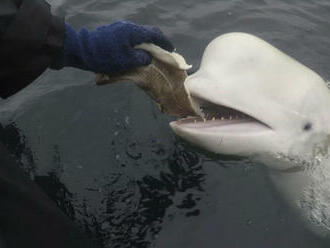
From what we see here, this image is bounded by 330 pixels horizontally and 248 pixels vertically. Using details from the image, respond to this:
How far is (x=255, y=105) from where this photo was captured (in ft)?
16.7

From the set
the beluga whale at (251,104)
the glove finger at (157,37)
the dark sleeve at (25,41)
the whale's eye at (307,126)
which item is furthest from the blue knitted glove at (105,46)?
the whale's eye at (307,126)

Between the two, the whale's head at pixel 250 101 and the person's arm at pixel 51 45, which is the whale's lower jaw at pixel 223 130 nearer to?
the whale's head at pixel 250 101

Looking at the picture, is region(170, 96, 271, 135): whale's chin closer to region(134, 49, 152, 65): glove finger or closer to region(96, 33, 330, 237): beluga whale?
region(96, 33, 330, 237): beluga whale

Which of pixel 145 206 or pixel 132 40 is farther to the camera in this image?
pixel 145 206

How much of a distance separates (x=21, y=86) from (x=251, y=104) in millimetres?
2003

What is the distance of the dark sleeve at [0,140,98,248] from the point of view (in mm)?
3863

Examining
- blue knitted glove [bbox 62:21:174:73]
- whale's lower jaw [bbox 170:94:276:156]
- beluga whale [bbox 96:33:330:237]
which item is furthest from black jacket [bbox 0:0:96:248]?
whale's lower jaw [bbox 170:94:276:156]

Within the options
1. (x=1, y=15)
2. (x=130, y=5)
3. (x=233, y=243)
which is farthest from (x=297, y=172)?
(x=130, y=5)

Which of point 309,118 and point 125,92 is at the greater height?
point 309,118

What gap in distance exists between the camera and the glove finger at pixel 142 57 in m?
4.82

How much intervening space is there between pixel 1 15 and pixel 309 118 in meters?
2.98

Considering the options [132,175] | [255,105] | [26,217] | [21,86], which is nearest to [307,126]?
[255,105]

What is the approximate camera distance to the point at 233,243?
536 centimetres

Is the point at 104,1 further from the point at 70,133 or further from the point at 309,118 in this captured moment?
the point at 309,118
